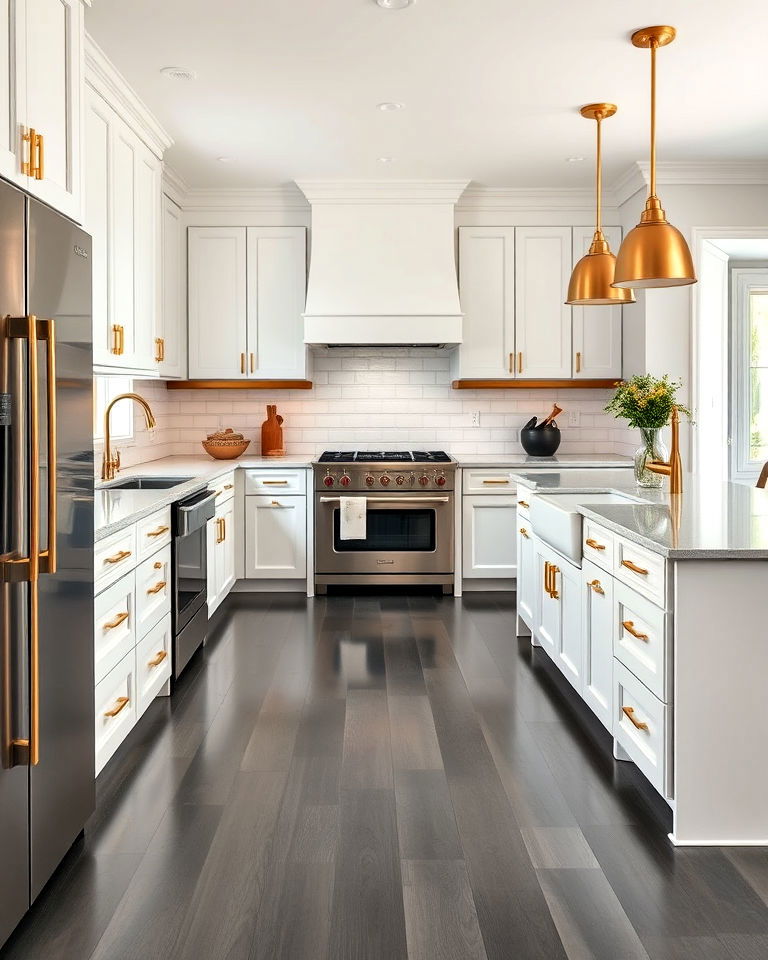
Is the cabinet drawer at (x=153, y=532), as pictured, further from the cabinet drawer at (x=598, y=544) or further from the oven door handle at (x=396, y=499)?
the oven door handle at (x=396, y=499)

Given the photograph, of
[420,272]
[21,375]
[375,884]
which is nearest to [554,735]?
[375,884]

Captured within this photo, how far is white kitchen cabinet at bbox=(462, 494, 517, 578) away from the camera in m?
5.64

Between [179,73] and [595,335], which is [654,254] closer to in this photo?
[179,73]

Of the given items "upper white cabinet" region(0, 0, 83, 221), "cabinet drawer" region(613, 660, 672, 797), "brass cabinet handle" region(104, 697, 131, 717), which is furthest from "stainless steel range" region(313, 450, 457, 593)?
"upper white cabinet" region(0, 0, 83, 221)

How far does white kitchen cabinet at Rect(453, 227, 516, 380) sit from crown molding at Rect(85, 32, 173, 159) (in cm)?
209

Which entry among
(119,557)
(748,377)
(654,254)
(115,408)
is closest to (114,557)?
(119,557)

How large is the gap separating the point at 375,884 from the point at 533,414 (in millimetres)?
4472

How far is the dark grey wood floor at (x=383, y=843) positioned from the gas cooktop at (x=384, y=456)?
76.7 inches

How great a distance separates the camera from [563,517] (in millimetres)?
3516

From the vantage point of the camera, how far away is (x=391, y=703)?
3.56 m

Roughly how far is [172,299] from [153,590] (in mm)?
2690

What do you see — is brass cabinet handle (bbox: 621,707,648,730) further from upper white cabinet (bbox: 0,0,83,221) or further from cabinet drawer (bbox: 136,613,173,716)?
upper white cabinet (bbox: 0,0,83,221)

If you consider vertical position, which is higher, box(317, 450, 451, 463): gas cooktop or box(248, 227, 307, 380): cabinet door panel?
box(248, 227, 307, 380): cabinet door panel

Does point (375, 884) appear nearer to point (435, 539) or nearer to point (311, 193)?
point (435, 539)
